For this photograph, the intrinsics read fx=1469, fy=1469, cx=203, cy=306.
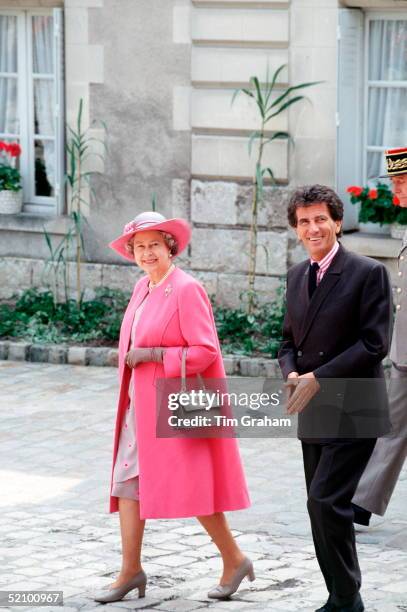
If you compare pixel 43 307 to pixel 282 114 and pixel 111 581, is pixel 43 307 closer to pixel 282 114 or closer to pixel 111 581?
pixel 282 114

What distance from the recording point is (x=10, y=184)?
12.5 meters

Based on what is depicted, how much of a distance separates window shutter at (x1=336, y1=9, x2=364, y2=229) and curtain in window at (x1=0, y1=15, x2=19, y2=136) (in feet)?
10.0

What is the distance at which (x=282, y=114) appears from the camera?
1149 centimetres

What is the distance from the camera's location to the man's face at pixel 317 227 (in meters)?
5.68

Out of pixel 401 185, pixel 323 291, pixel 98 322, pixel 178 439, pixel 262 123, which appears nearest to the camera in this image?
pixel 323 291

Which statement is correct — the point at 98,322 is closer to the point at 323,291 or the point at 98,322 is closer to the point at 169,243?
the point at 169,243

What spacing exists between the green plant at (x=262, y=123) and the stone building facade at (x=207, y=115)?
2.6 inches

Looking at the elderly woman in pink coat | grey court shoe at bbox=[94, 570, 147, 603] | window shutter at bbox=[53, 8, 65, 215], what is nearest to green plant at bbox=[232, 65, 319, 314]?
window shutter at bbox=[53, 8, 65, 215]

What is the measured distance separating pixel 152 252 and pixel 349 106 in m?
5.67

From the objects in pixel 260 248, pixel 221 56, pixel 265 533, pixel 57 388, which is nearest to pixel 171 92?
pixel 221 56

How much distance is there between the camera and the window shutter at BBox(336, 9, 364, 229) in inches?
444

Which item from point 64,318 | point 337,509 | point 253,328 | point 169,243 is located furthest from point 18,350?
point 337,509

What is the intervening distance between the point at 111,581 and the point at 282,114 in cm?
585

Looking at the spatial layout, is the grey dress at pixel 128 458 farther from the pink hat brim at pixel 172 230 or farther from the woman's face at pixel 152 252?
the pink hat brim at pixel 172 230
